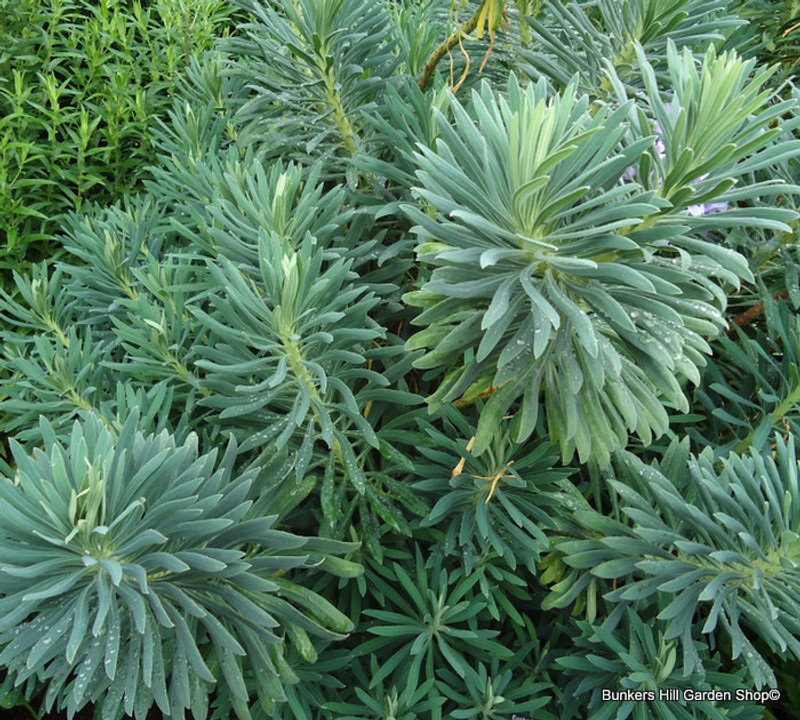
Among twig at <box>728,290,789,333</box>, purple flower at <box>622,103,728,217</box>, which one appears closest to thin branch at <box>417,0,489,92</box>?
purple flower at <box>622,103,728,217</box>

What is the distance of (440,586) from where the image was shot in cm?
131

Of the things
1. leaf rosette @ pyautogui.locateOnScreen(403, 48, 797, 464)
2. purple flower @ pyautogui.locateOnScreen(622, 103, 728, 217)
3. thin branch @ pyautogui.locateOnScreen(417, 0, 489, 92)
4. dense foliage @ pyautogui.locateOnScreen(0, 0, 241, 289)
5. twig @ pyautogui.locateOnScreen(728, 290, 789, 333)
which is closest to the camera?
leaf rosette @ pyautogui.locateOnScreen(403, 48, 797, 464)

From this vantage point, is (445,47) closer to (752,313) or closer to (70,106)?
(752,313)

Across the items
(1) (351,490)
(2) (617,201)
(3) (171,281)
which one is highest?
(2) (617,201)

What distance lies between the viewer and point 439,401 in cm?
107

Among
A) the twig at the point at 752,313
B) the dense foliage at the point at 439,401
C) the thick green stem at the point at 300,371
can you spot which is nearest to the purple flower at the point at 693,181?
the dense foliage at the point at 439,401

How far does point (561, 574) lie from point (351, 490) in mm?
457

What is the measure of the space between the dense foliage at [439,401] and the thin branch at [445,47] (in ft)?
0.05

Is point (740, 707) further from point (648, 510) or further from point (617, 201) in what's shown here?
point (617, 201)

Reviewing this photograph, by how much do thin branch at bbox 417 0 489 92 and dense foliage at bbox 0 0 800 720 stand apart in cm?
1

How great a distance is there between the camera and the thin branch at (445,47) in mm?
1327

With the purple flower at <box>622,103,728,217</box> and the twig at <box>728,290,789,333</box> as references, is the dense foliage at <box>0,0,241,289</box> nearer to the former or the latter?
the purple flower at <box>622,103,728,217</box>

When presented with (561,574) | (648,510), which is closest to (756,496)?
(648,510)

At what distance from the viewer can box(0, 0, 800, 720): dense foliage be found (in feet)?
3.05
